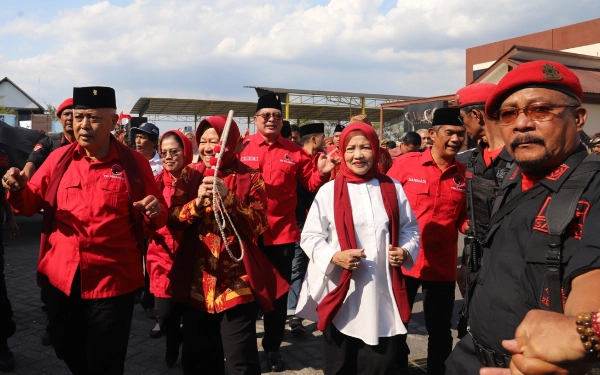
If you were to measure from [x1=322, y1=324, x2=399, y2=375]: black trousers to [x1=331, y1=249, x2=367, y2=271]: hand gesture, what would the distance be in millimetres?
473

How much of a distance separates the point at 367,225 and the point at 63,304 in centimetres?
209

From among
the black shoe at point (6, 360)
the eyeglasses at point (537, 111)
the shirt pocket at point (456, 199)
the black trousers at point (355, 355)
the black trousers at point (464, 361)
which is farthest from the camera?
the black shoe at point (6, 360)

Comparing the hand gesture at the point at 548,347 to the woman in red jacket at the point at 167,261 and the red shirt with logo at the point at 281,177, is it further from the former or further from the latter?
the red shirt with logo at the point at 281,177

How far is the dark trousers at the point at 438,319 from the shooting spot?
411cm

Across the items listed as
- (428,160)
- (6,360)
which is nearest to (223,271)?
(428,160)

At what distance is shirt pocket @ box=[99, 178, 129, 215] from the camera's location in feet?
10.8

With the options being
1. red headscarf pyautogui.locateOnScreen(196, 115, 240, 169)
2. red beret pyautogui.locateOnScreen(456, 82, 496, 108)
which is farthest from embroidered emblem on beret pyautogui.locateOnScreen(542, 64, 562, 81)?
red headscarf pyautogui.locateOnScreen(196, 115, 240, 169)

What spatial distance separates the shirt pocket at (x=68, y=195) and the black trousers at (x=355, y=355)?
6.20 feet

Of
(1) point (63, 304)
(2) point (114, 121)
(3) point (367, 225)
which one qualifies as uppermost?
(2) point (114, 121)

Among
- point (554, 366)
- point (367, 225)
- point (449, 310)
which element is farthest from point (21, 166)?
point (554, 366)

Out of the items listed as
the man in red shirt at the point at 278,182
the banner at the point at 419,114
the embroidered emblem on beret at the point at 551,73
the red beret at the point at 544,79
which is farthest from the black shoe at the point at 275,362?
the banner at the point at 419,114

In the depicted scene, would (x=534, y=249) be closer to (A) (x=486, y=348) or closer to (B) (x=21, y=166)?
(A) (x=486, y=348)

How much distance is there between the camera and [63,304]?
331 cm

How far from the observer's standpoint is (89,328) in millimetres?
3303
